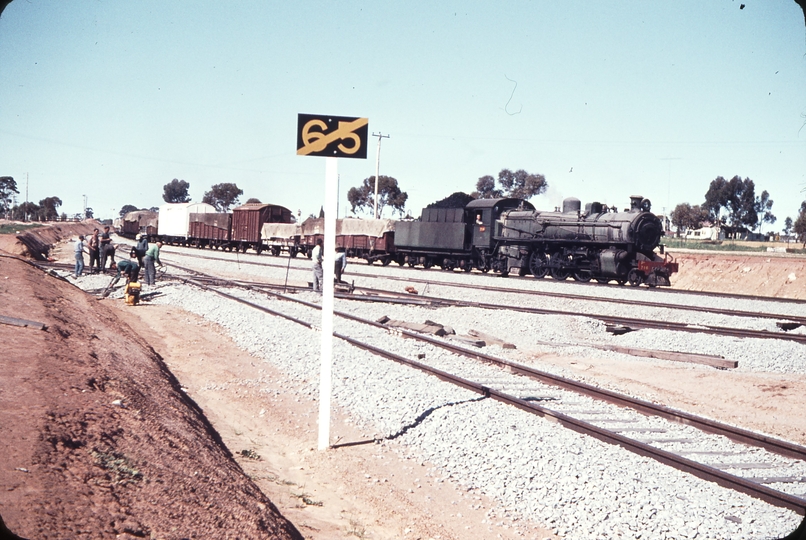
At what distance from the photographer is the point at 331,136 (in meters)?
6.38

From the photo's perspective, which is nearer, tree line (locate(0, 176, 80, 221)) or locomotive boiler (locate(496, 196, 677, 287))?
locomotive boiler (locate(496, 196, 677, 287))

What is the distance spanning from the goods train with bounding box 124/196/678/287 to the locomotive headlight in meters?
0.04

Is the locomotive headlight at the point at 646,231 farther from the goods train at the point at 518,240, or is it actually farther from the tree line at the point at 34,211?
the tree line at the point at 34,211

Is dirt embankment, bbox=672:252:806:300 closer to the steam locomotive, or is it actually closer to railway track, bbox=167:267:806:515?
the steam locomotive

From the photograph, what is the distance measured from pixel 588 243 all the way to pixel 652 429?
19582 mm

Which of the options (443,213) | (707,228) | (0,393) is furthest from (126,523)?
(707,228)

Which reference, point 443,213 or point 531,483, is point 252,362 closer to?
point 531,483

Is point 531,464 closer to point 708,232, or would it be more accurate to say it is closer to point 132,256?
point 132,256

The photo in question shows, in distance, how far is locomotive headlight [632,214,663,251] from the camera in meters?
24.9

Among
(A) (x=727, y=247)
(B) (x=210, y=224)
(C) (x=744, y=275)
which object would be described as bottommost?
(C) (x=744, y=275)

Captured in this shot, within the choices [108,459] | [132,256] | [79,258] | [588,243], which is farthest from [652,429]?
[79,258]

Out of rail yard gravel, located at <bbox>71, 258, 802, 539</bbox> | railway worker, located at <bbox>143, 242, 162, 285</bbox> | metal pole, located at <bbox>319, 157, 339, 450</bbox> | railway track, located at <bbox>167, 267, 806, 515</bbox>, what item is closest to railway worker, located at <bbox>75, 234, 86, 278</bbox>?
railway worker, located at <bbox>143, 242, 162, 285</bbox>

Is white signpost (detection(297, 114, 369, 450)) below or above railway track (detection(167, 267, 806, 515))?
above

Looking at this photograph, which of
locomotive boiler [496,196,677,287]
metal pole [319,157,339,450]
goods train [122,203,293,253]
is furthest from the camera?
goods train [122,203,293,253]
